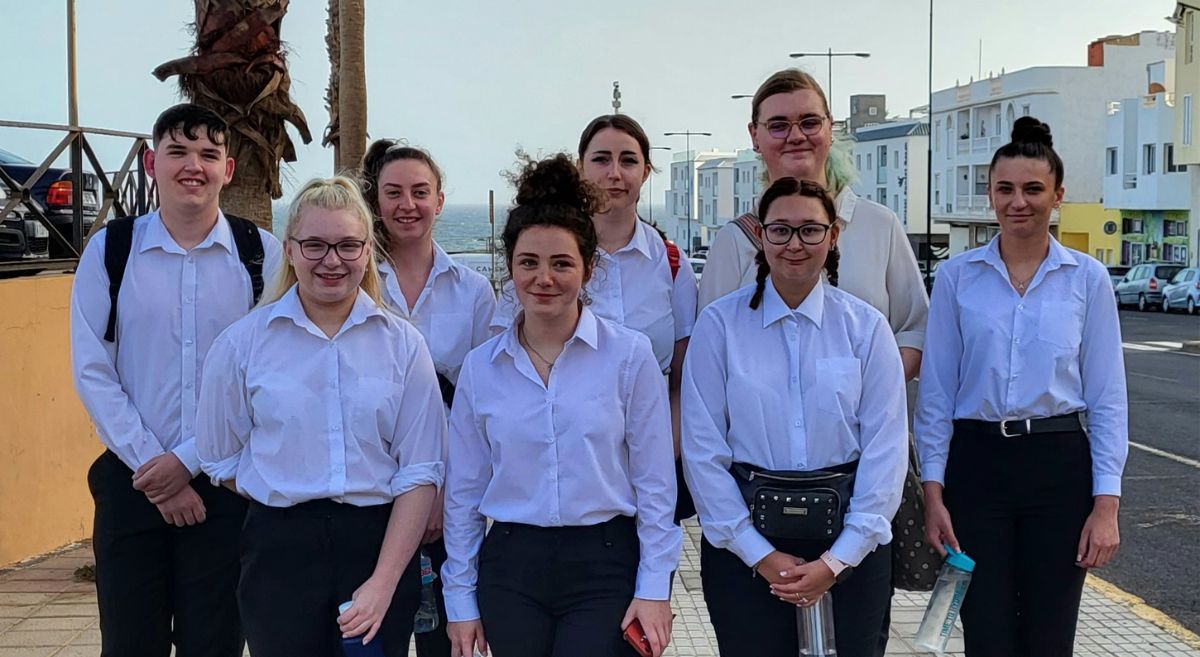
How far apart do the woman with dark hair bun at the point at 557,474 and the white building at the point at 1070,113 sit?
5819 cm

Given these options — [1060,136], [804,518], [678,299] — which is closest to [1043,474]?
[804,518]

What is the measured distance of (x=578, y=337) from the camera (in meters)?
3.54

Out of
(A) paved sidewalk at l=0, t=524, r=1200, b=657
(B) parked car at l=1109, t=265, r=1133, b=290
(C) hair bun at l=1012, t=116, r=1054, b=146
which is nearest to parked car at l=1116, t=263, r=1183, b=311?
(B) parked car at l=1109, t=265, r=1133, b=290

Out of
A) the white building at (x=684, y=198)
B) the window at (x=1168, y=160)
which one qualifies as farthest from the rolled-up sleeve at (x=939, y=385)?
the white building at (x=684, y=198)

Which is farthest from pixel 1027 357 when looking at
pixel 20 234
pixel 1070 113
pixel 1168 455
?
pixel 1070 113

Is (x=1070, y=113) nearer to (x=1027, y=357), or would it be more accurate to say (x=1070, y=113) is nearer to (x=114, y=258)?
(x=1027, y=357)

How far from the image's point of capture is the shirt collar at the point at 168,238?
398cm

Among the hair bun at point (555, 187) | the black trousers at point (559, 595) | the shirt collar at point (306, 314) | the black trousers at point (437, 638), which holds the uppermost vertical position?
the hair bun at point (555, 187)

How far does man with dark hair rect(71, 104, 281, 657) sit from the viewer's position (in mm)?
3854

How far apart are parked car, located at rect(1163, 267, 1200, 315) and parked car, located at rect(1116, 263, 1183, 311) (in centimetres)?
62

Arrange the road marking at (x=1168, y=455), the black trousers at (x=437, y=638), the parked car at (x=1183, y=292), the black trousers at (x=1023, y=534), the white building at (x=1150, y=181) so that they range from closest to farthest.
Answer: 1. the black trousers at (x=1023, y=534)
2. the black trousers at (x=437, y=638)
3. the road marking at (x=1168, y=455)
4. the parked car at (x=1183, y=292)
5. the white building at (x=1150, y=181)

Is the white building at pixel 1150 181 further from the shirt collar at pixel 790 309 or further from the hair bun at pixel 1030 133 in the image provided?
the shirt collar at pixel 790 309

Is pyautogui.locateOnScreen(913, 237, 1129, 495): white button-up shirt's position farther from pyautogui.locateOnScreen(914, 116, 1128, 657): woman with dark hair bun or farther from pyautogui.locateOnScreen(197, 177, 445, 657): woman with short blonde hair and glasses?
pyautogui.locateOnScreen(197, 177, 445, 657): woman with short blonde hair and glasses

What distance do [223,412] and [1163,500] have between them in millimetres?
9110
